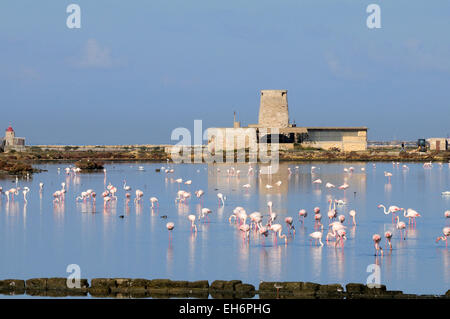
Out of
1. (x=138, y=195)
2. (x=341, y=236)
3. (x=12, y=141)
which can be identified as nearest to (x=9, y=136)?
(x=12, y=141)

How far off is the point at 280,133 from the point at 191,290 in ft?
240

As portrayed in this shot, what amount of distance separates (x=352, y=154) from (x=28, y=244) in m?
65.5

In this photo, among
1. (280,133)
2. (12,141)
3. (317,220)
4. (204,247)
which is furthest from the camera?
(12,141)

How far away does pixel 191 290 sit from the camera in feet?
37.3

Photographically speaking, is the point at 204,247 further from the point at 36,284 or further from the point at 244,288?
the point at 36,284

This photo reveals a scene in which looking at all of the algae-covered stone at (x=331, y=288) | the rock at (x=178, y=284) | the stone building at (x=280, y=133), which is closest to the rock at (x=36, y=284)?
the rock at (x=178, y=284)

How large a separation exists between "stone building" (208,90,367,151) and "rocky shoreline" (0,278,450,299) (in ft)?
219

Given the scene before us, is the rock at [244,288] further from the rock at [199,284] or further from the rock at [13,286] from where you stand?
the rock at [13,286]

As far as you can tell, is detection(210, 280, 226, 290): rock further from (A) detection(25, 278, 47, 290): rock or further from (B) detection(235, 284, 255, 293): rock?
(A) detection(25, 278, 47, 290): rock

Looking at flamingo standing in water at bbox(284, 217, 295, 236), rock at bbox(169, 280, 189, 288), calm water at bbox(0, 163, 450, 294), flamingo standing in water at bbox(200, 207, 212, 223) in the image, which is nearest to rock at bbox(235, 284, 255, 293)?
rock at bbox(169, 280, 189, 288)

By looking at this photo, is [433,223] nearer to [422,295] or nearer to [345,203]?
[345,203]

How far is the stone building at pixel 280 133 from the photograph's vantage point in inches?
3123

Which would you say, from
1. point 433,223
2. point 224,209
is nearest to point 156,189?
point 224,209
